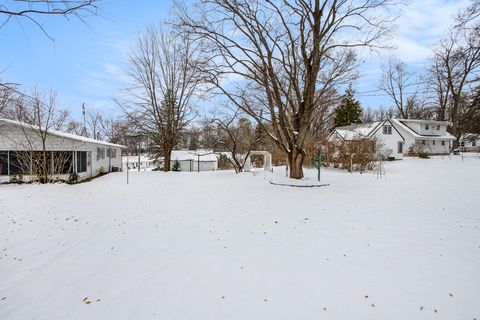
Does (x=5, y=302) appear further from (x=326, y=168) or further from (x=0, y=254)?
(x=326, y=168)

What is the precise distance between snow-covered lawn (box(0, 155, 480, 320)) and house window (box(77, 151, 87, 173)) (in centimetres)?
830

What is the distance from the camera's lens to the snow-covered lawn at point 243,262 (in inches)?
111

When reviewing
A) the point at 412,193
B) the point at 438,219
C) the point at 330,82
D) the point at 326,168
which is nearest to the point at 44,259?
the point at 438,219

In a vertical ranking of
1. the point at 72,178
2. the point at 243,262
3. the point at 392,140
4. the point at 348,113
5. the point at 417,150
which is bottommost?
the point at 243,262

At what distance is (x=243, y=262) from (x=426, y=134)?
38.4 metres

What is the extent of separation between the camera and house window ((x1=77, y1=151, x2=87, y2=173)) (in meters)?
15.3

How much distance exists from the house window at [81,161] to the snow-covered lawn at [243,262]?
8.30m

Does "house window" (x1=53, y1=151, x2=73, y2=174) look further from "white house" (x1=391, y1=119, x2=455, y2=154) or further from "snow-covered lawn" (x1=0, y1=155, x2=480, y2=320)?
"white house" (x1=391, y1=119, x2=455, y2=154)

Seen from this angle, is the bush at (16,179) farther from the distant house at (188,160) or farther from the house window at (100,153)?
the distant house at (188,160)

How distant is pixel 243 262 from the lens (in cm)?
388

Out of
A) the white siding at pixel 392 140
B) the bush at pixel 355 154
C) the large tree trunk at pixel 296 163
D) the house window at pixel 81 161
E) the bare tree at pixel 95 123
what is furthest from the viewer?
the bare tree at pixel 95 123

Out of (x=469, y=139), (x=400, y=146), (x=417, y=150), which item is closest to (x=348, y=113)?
(x=400, y=146)

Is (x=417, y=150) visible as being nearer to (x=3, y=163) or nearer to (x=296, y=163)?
(x=296, y=163)

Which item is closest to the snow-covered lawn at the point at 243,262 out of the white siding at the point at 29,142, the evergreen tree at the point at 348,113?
the white siding at the point at 29,142
